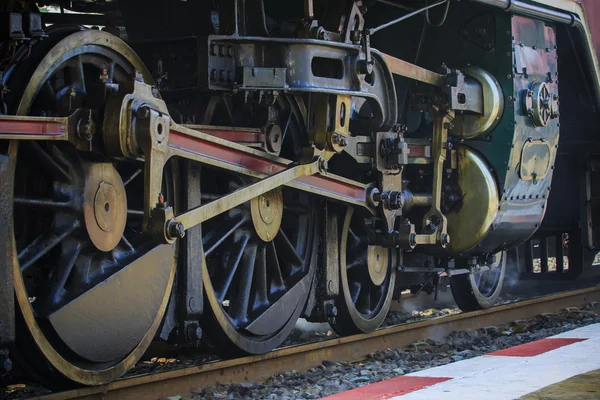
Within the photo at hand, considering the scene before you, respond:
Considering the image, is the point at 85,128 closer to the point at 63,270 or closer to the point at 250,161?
the point at 63,270

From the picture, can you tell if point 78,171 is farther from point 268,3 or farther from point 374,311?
point 374,311

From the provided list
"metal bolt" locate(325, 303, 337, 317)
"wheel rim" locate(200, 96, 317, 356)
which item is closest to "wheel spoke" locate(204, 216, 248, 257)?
"wheel rim" locate(200, 96, 317, 356)

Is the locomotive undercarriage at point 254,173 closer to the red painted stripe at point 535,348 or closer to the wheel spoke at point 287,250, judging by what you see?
the wheel spoke at point 287,250

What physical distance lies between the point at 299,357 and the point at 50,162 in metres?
2.37

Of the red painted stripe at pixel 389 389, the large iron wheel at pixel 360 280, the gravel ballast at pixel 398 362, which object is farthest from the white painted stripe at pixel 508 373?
the large iron wheel at pixel 360 280

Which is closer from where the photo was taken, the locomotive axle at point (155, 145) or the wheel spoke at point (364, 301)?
the locomotive axle at point (155, 145)

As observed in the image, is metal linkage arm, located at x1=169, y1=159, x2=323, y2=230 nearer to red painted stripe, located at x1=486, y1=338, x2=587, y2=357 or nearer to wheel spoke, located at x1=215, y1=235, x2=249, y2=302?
wheel spoke, located at x1=215, y1=235, x2=249, y2=302

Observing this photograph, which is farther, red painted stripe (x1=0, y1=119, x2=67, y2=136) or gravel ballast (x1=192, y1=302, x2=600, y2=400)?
gravel ballast (x1=192, y1=302, x2=600, y2=400)

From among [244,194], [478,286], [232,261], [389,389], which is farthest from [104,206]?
[478,286]

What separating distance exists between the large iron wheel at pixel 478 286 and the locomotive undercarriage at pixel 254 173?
0.02 metres

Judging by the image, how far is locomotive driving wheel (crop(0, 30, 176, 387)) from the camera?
14.4 feet

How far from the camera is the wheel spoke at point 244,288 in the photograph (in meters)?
6.06

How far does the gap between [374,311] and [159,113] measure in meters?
3.28

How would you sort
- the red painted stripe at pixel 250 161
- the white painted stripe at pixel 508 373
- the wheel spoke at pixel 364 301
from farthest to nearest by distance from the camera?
the wheel spoke at pixel 364 301 < the red painted stripe at pixel 250 161 < the white painted stripe at pixel 508 373
